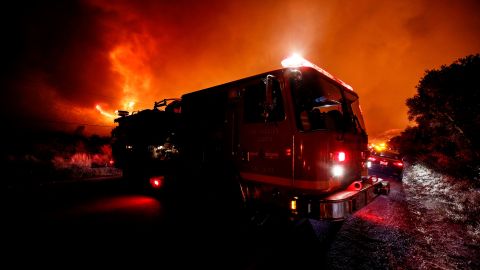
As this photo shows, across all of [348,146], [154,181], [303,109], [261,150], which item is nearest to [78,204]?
[154,181]

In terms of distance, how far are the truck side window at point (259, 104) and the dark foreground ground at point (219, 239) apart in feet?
6.17

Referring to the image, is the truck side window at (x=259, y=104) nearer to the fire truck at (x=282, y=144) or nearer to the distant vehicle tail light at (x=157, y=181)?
the fire truck at (x=282, y=144)

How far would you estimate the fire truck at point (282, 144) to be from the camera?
355cm

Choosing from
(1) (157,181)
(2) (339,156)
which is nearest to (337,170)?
(2) (339,156)

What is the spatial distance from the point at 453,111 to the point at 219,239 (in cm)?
1768

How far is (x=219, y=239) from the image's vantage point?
4.41m

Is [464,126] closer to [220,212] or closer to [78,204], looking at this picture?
[220,212]

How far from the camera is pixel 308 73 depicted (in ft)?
12.3

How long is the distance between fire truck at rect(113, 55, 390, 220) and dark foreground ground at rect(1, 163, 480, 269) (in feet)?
2.39

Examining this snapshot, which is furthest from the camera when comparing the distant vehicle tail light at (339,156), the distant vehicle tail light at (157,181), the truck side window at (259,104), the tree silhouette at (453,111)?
the tree silhouette at (453,111)

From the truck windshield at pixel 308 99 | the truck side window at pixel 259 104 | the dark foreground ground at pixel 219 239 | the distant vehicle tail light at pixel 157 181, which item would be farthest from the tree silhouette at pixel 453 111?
the distant vehicle tail light at pixel 157 181

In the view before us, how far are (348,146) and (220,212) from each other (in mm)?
2694

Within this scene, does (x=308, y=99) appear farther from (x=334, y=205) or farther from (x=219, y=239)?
(x=219, y=239)

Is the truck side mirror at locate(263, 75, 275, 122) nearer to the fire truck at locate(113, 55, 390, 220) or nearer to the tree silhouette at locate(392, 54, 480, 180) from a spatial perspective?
the fire truck at locate(113, 55, 390, 220)
